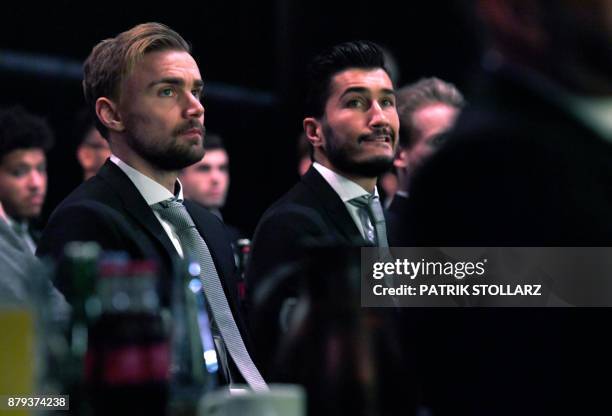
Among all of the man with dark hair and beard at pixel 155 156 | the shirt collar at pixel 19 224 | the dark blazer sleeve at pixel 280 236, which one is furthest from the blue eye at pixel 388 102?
the shirt collar at pixel 19 224

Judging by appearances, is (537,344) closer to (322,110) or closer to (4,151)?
(322,110)

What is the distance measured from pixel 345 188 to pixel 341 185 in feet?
0.05

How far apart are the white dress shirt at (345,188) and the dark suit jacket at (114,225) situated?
426mm

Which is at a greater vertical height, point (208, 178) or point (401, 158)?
point (208, 178)

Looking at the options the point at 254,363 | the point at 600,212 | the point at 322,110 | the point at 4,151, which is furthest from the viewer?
the point at 4,151

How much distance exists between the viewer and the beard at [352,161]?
10.1 ft

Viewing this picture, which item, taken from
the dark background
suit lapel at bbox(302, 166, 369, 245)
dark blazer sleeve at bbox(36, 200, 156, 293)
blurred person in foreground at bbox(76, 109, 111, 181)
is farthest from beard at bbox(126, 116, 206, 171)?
the dark background

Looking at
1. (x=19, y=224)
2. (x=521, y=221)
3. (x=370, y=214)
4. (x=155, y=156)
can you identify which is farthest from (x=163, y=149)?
(x=19, y=224)

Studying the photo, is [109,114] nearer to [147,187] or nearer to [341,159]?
[147,187]

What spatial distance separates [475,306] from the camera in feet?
4.19

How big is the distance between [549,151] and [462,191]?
0.33 feet

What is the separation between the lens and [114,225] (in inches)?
100

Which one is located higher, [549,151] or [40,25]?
[40,25]

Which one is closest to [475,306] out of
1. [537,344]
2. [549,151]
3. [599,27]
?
[537,344]
